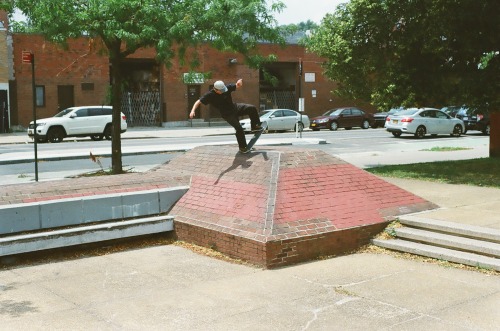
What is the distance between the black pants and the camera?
30.9 feet

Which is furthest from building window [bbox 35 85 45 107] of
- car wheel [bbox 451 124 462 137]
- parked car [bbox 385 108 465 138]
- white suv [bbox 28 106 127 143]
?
car wheel [bbox 451 124 462 137]

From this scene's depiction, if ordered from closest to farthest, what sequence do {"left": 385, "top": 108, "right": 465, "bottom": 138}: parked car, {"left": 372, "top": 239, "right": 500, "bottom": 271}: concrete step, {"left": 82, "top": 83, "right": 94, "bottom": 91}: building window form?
{"left": 372, "top": 239, "right": 500, "bottom": 271}: concrete step, {"left": 385, "top": 108, "right": 465, "bottom": 138}: parked car, {"left": 82, "top": 83, "right": 94, "bottom": 91}: building window

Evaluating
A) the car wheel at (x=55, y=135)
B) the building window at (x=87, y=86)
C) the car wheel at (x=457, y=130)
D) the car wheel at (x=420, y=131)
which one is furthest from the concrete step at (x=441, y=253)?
the building window at (x=87, y=86)

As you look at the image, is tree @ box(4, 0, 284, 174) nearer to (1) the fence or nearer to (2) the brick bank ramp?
(2) the brick bank ramp

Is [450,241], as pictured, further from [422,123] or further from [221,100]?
[422,123]

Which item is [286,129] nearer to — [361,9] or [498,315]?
[361,9]

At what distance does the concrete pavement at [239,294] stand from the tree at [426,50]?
715cm

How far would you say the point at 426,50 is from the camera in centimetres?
1481

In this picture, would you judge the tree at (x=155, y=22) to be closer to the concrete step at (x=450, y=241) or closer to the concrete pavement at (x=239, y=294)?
the concrete pavement at (x=239, y=294)

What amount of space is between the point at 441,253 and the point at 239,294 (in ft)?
9.18

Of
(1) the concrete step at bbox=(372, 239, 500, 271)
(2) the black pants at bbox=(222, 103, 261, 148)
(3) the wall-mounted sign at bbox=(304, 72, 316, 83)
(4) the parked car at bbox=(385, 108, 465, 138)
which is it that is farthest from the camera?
(3) the wall-mounted sign at bbox=(304, 72, 316, 83)

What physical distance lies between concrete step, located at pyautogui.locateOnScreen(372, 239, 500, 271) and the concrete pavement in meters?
0.18

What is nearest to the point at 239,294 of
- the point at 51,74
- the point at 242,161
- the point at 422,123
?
the point at 242,161

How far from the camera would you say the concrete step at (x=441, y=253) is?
7.14m
